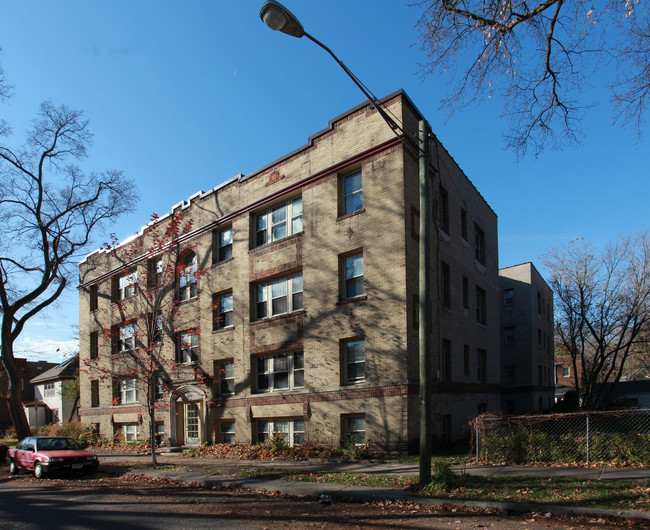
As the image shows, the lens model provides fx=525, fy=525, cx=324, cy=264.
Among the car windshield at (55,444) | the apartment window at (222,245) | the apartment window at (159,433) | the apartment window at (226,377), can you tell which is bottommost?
the apartment window at (159,433)

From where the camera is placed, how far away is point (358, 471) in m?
13.8

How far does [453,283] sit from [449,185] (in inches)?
157

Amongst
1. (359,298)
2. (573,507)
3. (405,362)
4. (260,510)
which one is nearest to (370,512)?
(260,510)

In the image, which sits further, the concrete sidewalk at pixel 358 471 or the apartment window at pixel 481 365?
the apartment window at pixel 481 365

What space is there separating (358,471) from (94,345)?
2431 cm

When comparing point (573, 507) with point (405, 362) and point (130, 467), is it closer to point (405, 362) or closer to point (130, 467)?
point (405, 362)

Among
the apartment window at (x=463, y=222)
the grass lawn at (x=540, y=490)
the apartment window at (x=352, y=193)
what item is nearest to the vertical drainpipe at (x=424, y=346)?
the grass lawn at (x=540, y=490)

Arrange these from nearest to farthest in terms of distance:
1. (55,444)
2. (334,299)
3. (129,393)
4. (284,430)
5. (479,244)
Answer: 1. (55,444)
2. (334,299)
3. (284,430)
4. (479,244)
5. (129,393)

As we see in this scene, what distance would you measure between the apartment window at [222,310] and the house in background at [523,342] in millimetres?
20418

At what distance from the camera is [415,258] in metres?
17.2

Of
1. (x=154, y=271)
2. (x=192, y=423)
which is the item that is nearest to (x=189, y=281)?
(x=154, y=271)

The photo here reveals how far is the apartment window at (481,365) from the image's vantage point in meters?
23.2

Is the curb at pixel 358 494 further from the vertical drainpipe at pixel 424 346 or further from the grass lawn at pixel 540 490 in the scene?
the vertical drainpipe at pixel 424 346

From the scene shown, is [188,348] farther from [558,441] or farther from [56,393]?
[56,393]
